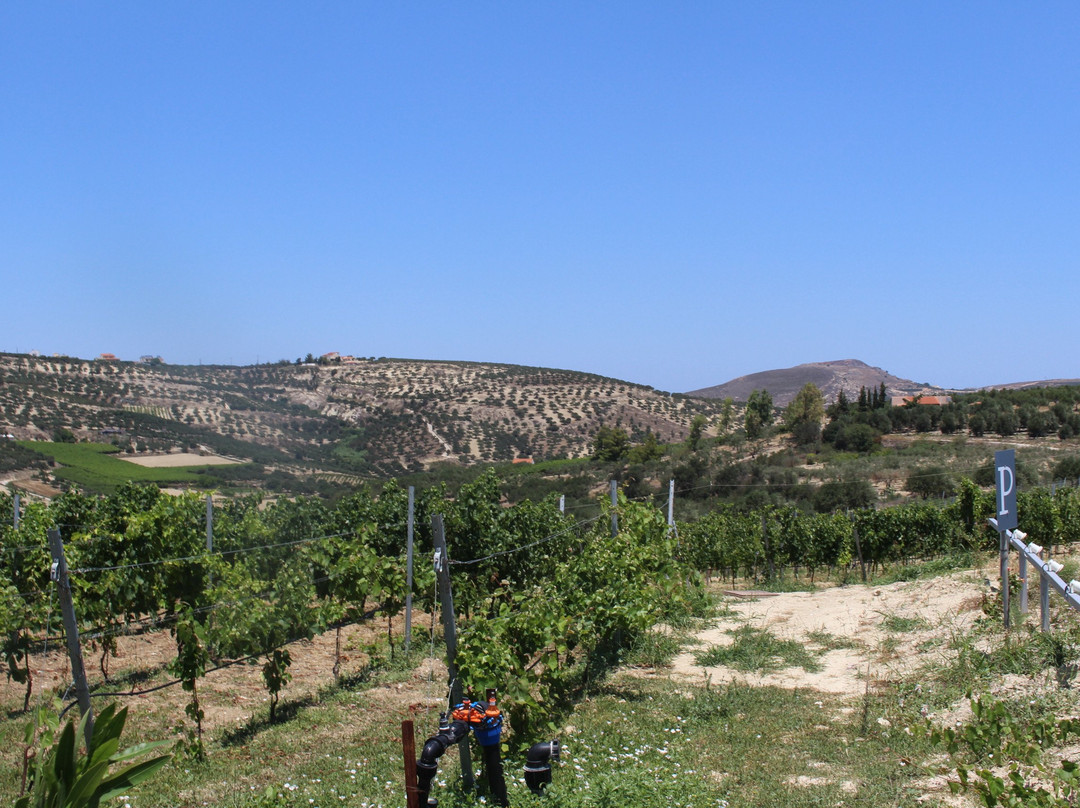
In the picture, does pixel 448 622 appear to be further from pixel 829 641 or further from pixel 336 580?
pixel 829 641

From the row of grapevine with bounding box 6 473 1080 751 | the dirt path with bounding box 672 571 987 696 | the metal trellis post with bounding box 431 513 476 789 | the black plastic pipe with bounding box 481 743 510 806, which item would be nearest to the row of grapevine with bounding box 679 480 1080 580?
the dirt path with bounding box 672 571 987 696

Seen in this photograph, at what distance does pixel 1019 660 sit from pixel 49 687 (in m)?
9.84

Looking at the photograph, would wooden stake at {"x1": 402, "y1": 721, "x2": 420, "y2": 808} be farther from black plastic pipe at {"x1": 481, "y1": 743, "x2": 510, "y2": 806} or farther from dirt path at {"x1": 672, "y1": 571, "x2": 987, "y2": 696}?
dirt path at {"x1": 672, "y1": 571, "x2": 987, "y2": 696}

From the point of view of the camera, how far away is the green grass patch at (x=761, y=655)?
9008 millimetres

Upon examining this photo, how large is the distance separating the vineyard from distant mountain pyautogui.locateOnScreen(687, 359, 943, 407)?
103992 millimetres

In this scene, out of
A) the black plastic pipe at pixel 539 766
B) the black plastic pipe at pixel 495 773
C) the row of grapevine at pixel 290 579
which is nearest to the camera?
the black plastic pipe at pixel 495 773

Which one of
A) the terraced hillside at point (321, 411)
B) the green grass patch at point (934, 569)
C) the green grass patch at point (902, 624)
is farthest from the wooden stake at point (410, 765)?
the terraced hillside at point (321, 411)

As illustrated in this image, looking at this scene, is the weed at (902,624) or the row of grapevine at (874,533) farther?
the row of grapevine at (874,533)

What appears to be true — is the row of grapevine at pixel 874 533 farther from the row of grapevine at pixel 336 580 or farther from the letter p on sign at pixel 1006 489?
the letter p on sign at pixel 1006 489

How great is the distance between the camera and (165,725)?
25.6ft

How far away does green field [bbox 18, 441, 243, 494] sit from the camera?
60.1 ft

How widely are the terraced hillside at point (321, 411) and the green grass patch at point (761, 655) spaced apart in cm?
1514

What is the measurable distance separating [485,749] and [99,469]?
19.9 meters

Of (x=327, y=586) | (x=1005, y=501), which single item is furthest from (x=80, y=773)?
(x=327, y=586)
